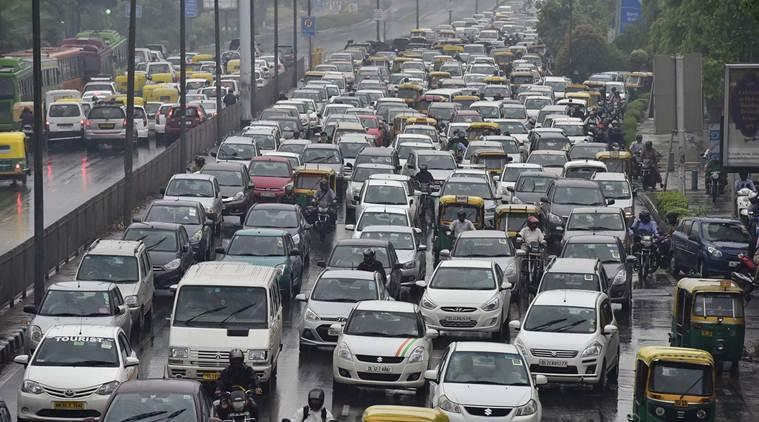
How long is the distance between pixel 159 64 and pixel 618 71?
26.0 metres

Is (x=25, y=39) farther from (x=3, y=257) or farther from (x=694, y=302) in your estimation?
(x=694, y=302)

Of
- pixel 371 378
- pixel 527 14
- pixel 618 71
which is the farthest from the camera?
pixel 527 14

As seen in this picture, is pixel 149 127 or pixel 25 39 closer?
pixel 149 127

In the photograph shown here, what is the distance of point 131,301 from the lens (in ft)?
103

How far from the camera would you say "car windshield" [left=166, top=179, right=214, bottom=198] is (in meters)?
43.6

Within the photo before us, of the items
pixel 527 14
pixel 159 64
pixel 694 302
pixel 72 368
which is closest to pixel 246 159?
pixel 694 302

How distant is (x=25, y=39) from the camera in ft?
342

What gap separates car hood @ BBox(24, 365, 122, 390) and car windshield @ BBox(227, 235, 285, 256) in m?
11.3

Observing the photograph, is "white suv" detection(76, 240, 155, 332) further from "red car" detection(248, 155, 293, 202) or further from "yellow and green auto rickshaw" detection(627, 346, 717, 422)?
"red car" detection(248, 155, 293, 202)

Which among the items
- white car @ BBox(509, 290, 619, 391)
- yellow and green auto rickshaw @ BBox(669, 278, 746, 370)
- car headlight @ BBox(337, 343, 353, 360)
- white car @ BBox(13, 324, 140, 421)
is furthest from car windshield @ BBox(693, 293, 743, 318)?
white car @ BBox(13, 324, 140, 421)

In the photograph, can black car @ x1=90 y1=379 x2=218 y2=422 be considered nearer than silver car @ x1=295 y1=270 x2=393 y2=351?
Yes

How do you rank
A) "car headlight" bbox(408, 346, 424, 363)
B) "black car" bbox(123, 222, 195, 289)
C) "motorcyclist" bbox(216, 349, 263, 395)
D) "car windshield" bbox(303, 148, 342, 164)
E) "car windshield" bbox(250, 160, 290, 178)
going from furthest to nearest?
"car windshield" bbox(303, 148, 342, 164), "car windshield" bbox(250, 160, 290, 178), "black car" bbox(123, 222, 195, 289), "car headlight" bbox(408, 346, 424, 363), "motorcyclist" bbox(216, 349, 263, 395)

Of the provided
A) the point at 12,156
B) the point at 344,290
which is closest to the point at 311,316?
the point at 344,290

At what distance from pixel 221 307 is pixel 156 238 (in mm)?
9272
